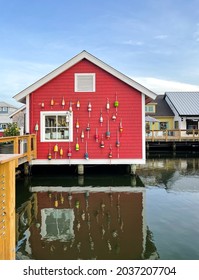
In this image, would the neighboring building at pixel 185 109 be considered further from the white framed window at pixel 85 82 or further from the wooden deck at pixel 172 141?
the white framed window at pixel 85 82

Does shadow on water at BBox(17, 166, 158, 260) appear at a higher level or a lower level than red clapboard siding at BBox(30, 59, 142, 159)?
lower

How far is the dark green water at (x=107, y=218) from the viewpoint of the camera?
4.96 meters

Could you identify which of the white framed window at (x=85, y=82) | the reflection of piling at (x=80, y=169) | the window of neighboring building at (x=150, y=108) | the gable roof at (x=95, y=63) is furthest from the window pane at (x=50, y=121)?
the window of neighboring building at (x=150, y=108)

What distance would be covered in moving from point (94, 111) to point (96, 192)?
4416mm

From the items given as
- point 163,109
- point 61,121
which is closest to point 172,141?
point 163,109

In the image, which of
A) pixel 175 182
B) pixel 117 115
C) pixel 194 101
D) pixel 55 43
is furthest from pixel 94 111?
pixel 194 101

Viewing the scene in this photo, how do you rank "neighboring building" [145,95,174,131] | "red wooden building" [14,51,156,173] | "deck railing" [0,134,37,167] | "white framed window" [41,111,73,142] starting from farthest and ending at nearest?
"neighboring building" [145,95,174,131], "white framed window" [41,111,73,142], "red wooden building" [14,51,156,173], "deck railing" [0,134,37,167]

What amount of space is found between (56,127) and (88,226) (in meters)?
7.25

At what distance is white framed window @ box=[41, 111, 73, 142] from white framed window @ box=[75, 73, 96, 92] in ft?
4.68

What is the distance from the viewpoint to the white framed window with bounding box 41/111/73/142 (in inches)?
493

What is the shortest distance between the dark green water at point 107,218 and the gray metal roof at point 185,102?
22089mm

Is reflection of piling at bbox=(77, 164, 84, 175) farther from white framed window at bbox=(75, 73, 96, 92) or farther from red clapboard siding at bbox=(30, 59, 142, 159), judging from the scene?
white framed window at bbox=(75, 73, 96, 92)

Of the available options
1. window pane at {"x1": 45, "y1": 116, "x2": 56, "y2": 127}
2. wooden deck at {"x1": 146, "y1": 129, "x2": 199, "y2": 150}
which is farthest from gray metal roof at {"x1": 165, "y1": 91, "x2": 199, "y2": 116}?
window pane at {"x1": 45, "y1": 116, "x2": 56, "y2": 127}
